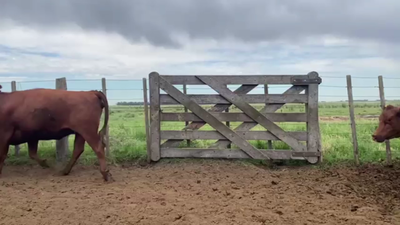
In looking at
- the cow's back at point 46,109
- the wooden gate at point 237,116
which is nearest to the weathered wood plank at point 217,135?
the wooden gate at point 237,116

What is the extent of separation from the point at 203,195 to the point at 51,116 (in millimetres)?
3312

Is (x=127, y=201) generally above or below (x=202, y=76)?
below

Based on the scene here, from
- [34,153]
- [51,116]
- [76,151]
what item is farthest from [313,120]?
[34,153]

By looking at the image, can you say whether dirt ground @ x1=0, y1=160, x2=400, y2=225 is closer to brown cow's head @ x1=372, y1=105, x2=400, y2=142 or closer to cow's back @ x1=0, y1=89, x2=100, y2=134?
brown cow's head @ x1=372, y1=105, x2=400, y2=142

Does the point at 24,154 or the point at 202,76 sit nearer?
the point at 202,76

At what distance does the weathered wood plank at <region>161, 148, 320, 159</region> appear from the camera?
27.4 ft

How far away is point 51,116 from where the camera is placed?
7.48m

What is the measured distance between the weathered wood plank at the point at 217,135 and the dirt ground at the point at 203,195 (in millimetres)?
544

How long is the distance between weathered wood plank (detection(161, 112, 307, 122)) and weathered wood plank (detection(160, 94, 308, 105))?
267 millimetres

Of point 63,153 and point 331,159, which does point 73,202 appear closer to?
point 63,153

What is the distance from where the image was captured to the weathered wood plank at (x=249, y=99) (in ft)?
27.3

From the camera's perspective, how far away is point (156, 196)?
19.8ft

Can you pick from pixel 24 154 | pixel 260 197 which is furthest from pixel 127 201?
pixel 24 154

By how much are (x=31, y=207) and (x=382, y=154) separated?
7022 mm
